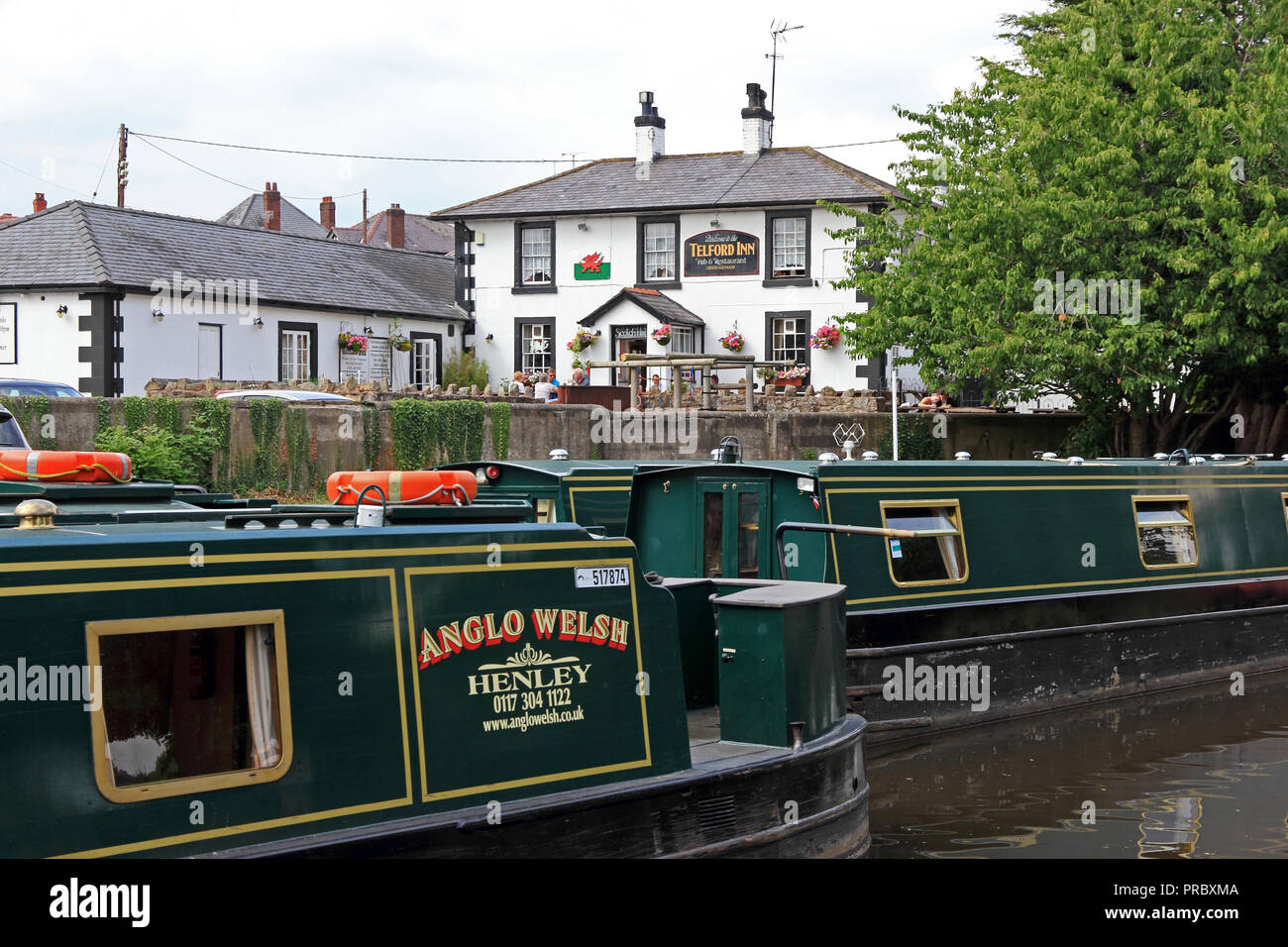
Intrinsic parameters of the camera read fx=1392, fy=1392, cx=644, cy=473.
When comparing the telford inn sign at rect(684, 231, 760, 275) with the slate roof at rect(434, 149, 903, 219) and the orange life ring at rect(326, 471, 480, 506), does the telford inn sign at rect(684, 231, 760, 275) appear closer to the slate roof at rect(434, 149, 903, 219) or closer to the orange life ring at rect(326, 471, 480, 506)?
the slate roof at rect(434, 149, 903, 219)

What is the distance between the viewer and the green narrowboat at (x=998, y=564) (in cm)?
1128

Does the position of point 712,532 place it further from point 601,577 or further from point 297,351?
point 297,351

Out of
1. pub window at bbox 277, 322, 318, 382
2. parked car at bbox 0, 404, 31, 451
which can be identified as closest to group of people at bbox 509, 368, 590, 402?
pub window at bbox 277, 322, 318, 382

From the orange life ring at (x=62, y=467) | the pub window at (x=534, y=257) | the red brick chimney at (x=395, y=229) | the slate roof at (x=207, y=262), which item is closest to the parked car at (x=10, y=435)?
the orange life ring at (x=62, y=467)

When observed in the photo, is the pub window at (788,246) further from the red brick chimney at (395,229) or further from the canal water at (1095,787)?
the canal water at (1095,787)

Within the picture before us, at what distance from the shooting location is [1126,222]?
869 inches

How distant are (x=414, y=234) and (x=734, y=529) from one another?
59575 millimetres

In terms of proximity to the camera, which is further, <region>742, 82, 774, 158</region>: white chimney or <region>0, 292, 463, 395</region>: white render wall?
<region>742, 82, 774, 158</region>: white chimney

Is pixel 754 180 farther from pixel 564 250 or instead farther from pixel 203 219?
pixel 203 219

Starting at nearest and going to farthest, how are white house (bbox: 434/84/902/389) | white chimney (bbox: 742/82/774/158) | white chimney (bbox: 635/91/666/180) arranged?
white house (bbox: 434/84/902/389) < white chimney (bbox: 742/82/774/158) < white chimney (bbox: 635/91/666/180)

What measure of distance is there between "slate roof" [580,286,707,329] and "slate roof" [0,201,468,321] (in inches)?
174

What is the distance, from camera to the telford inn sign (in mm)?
34719
